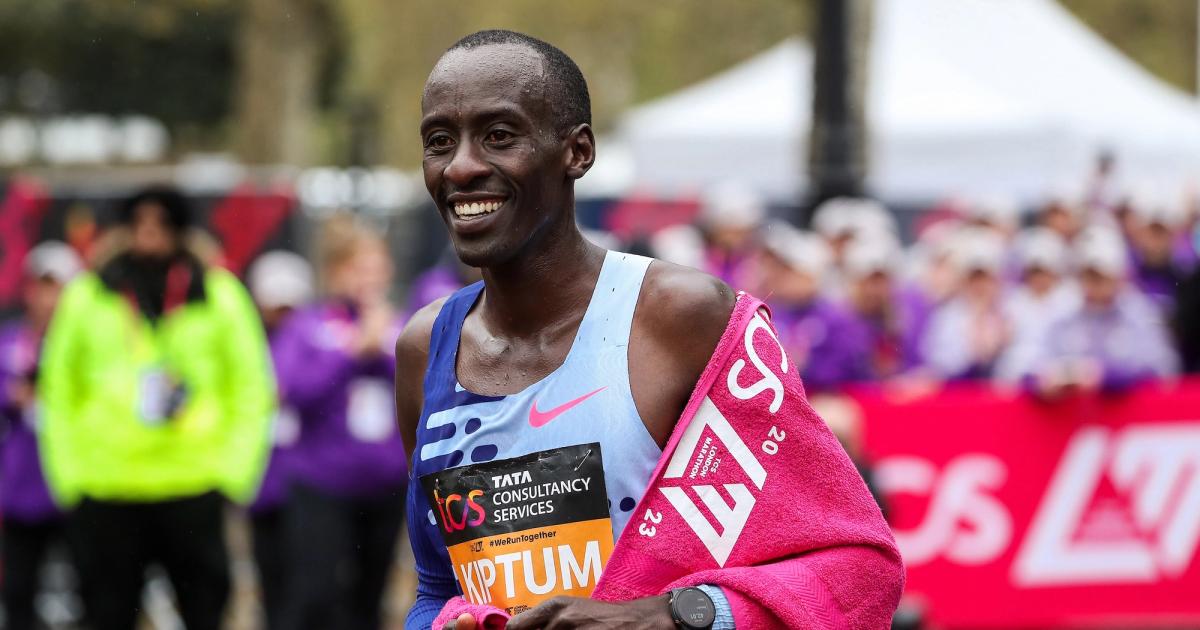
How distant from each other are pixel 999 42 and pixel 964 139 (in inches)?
103

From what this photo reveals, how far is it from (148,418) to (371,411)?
1186 millimetres

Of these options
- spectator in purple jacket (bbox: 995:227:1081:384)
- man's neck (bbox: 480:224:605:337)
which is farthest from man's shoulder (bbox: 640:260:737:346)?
spectator in purple jacket (bbox: 995:227:1081:384)

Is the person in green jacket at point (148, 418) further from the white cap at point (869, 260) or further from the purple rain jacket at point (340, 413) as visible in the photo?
the white cap at point (869, 260)

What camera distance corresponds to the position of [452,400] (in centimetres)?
284

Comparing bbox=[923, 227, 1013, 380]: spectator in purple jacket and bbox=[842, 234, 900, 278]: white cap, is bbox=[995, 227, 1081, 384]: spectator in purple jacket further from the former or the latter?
bbox=[842, 234, 900, 278]: white cap

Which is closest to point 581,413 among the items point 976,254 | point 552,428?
point 552,428

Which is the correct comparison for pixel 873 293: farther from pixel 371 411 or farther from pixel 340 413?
pixel 340 413

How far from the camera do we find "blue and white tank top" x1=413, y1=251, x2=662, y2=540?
8.77 feet

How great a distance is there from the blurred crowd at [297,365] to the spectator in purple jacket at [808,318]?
1 cm

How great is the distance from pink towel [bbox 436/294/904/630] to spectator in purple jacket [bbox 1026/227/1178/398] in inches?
248

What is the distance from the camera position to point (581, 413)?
8.82 ft

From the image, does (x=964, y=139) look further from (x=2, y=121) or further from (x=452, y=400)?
(x=2, y=121)

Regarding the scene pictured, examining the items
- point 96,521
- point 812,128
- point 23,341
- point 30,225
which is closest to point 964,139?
point 812,128

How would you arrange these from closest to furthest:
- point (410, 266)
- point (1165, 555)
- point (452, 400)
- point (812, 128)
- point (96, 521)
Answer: point (452, 400)
point (96, 521)
point (1165, 555)
point (812, 128)
point (410, 266)
